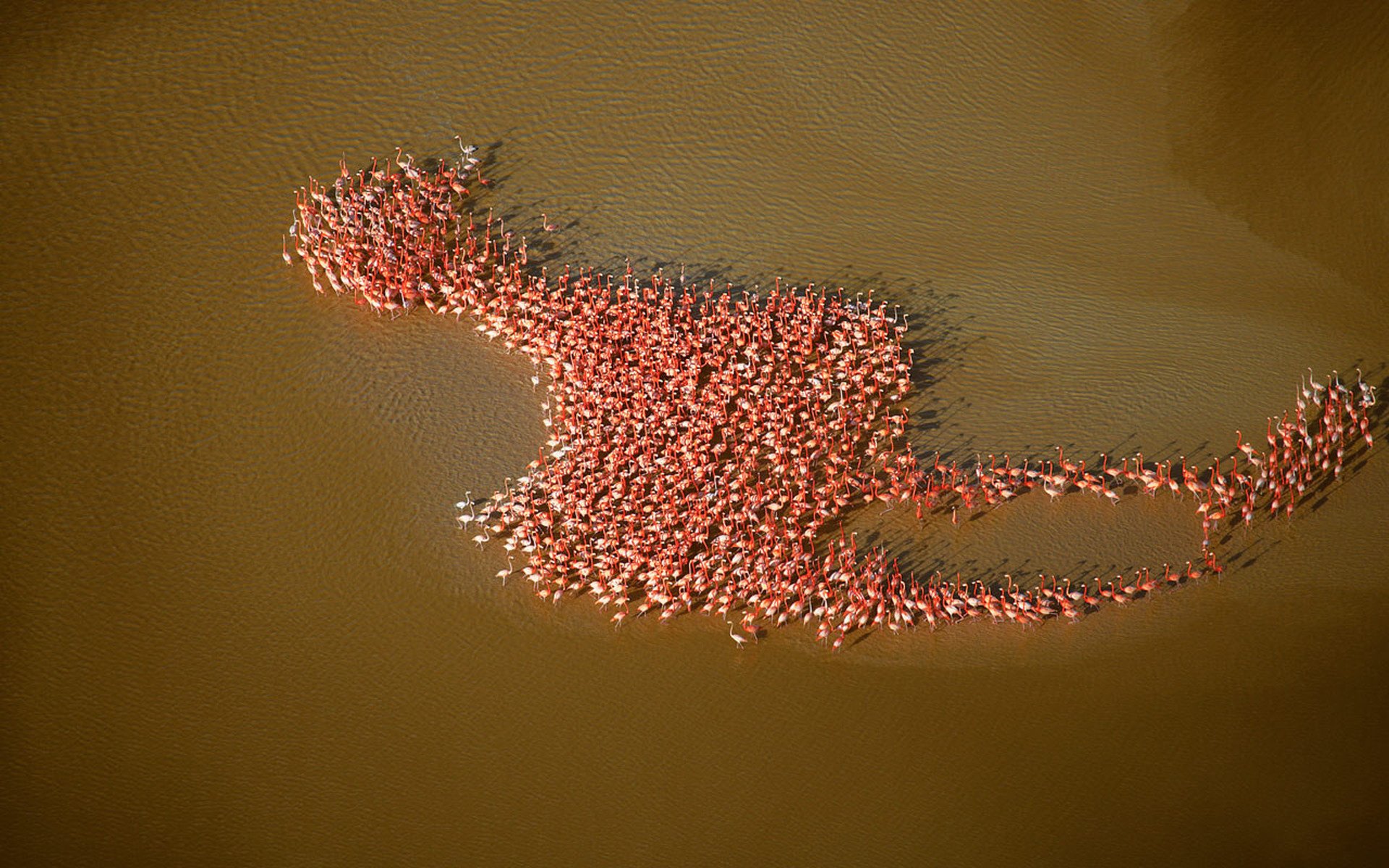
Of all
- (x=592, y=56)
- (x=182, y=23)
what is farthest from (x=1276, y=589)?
(x=182, y=23)

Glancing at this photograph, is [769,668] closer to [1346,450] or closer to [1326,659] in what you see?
[1326,659]

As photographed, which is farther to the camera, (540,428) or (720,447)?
(540,428)

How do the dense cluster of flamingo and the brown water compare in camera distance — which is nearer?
the brown water

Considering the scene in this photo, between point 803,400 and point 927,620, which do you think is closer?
point 927,620

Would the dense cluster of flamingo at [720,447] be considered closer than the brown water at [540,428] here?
No
